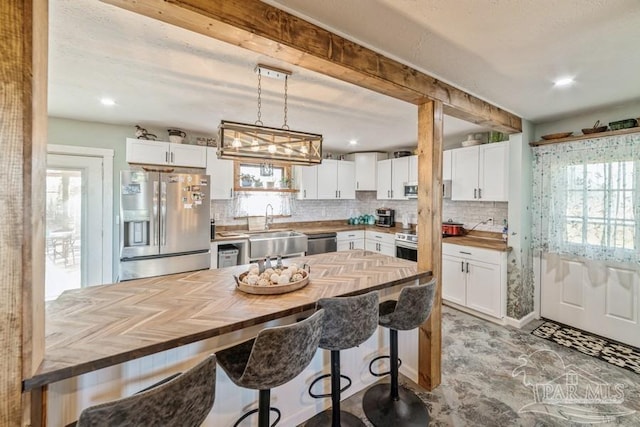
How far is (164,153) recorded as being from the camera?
11.6 feet

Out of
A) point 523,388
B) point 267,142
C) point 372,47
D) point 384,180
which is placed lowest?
point 523,388

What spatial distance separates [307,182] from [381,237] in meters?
1.63

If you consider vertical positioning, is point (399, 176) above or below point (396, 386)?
above

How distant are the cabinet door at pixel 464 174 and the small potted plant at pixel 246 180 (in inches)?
122

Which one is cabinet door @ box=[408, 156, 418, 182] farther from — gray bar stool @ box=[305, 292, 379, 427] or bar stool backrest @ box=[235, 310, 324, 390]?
bar stool backrest @ box=[235, 310, 324, 390]

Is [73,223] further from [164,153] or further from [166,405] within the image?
[166,405]

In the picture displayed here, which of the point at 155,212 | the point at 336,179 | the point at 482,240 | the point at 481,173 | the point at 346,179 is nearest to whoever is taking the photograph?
the point at 155,212

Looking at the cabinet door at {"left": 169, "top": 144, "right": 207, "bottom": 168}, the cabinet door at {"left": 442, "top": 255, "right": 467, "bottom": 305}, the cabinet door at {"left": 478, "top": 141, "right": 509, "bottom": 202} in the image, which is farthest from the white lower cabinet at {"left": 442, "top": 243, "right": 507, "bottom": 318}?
the cabinet door at {"left": 169, "top": 144, "right": 207, "bottom": 168}

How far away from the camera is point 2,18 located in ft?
2.53

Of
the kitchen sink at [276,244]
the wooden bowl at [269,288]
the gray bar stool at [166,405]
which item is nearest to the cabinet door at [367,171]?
the kitchen sink at [276,244]

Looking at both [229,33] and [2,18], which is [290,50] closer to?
[229,33]

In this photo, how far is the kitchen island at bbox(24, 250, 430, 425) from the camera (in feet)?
3.41

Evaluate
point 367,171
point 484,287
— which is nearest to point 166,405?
point 484,287

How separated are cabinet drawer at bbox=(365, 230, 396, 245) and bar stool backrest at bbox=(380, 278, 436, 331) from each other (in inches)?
108
